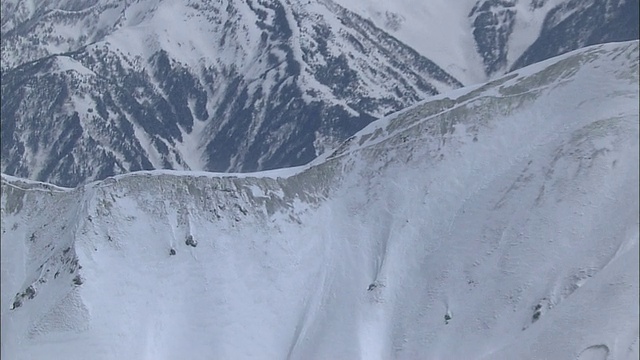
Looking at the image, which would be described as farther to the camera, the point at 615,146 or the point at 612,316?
the point at 615,146

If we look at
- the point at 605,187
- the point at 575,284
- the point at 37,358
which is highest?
the point at 605,187

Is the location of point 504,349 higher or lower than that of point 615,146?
lower

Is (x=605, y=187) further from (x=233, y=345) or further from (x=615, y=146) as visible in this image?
(x=233, y=345)

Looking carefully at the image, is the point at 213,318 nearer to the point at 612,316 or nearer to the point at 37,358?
the point at 37,358

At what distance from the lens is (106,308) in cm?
19800

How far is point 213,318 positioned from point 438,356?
32.2 meters

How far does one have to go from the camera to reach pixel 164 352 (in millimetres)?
194875

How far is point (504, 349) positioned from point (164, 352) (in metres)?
45.9

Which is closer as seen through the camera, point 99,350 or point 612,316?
point 612,316

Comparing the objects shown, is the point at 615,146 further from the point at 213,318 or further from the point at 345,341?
the point at 213,318

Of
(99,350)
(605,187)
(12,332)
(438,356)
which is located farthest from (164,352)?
(605,187)


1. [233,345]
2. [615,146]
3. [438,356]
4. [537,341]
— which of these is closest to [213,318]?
[233,345]

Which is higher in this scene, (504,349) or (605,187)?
(605,187)

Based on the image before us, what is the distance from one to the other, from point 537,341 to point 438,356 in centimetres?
1444
